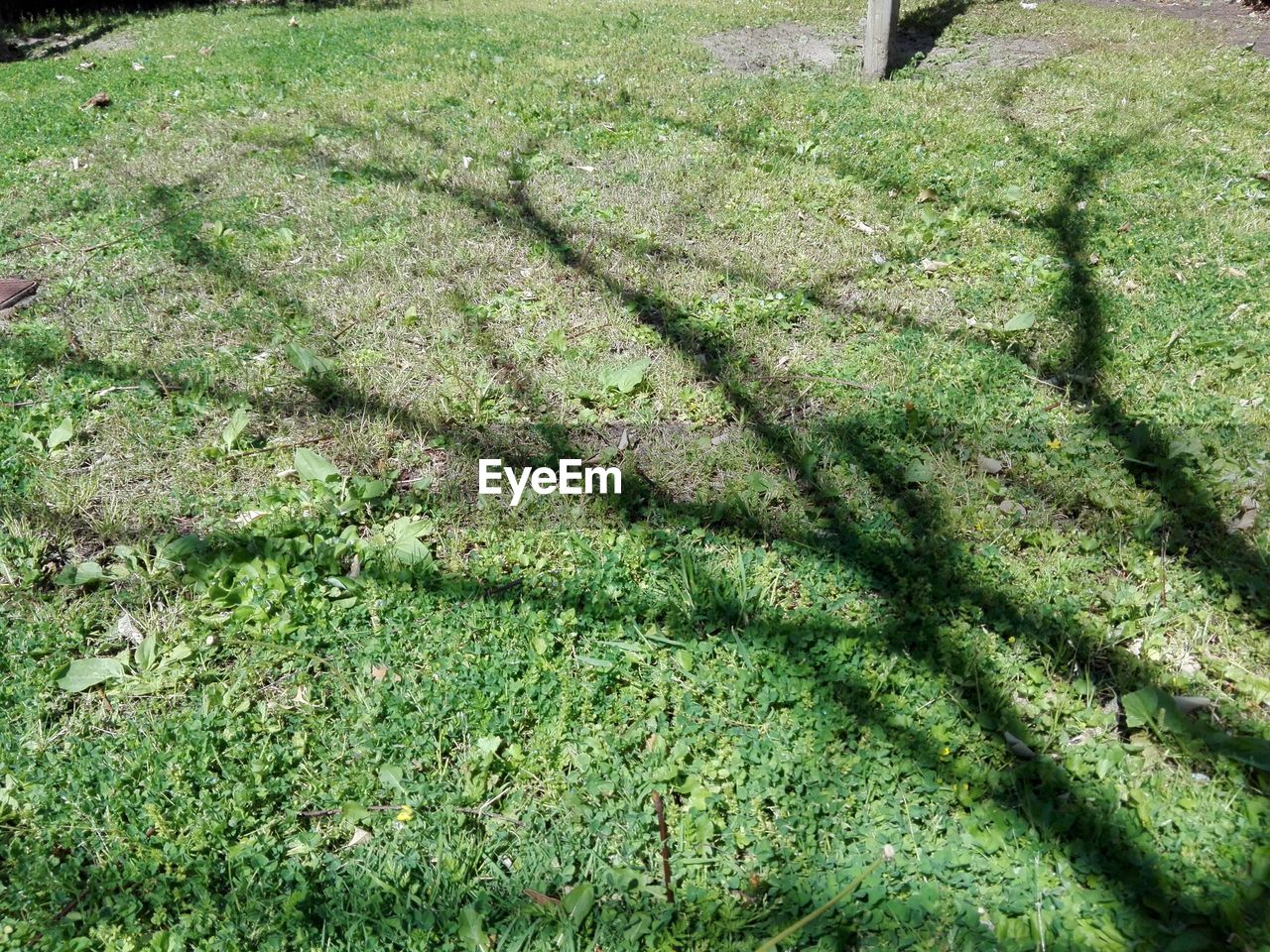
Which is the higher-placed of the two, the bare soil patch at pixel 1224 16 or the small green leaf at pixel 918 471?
the bare soil patch at pixel 1224 16

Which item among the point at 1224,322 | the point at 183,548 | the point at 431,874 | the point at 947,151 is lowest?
the point at 431,874

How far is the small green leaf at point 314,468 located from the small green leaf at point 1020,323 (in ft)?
10.1

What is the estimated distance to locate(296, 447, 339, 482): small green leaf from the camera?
3.32 metres

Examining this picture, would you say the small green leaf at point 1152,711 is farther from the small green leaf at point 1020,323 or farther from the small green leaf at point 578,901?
the small green leaf at point 1020,323

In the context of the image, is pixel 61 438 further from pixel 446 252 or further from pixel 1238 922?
pixel 1238 922

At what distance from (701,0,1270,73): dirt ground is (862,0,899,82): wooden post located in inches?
23.7

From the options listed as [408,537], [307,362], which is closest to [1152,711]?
[408,537]

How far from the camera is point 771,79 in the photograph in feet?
25.8

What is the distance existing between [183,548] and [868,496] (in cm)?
243

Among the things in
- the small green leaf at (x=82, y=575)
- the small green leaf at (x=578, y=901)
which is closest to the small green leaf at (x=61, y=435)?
the small green leaf at (x=82, y=575)

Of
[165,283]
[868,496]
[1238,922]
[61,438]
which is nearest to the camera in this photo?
[1238,922]

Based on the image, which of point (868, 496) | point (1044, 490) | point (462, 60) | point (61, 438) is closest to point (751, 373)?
point (868, 496)

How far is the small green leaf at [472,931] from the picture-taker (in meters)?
1.99

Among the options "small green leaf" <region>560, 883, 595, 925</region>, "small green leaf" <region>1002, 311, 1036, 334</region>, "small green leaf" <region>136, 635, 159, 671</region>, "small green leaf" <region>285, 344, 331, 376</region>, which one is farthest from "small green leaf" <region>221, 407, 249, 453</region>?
"small green leaf" <region>1002, 311, 1036, 334</region>
